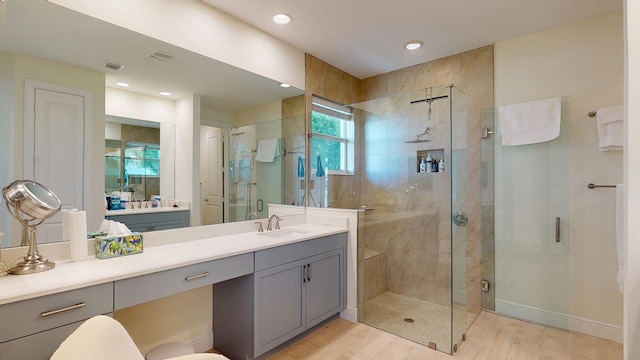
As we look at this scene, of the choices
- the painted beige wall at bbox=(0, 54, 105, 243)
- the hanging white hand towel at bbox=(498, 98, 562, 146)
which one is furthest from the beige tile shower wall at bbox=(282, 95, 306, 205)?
the hanging white hand towel at bbox=(498, 98, 562, 146)

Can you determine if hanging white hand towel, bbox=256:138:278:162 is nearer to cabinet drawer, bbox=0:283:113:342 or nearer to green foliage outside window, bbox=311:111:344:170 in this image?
green foliage outside window, bbox=311:111:344:170

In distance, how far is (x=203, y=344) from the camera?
223cm

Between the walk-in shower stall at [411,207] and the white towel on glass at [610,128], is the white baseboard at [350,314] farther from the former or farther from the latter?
the white towel on glass at [610,128]

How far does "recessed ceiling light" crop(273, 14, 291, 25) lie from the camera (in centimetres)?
242

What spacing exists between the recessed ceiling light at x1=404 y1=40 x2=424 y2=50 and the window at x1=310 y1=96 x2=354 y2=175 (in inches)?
36.8

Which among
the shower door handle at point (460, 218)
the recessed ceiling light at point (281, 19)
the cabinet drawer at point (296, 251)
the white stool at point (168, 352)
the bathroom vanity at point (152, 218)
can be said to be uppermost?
the recessed ceiling light at point (281, 19)

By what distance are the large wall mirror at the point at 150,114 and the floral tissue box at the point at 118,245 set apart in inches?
7.5

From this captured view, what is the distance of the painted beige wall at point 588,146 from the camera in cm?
239

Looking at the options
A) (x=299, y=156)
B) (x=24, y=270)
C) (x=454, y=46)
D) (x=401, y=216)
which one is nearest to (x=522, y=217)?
(x=401, y=216)

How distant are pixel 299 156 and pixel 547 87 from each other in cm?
238

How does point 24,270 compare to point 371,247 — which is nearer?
point 24,270

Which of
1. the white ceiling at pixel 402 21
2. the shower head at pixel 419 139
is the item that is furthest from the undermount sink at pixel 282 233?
the white ceiling at pixel 402 21

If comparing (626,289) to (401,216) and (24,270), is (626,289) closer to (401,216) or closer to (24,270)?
(401,216)

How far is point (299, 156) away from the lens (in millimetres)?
3109
